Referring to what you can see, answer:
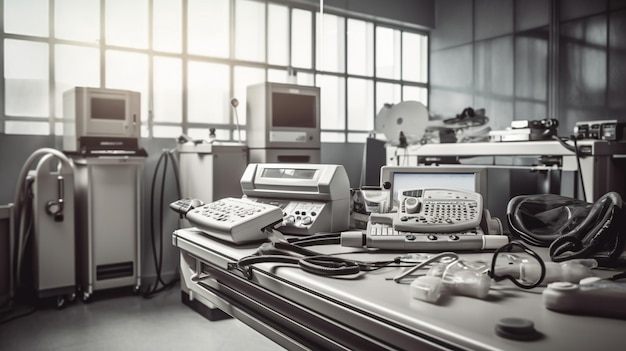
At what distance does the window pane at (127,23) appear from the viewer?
424 centimetres

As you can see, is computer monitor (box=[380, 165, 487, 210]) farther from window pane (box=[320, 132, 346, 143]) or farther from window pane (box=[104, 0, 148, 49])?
window pane (box=[320, 132, 346, 143])

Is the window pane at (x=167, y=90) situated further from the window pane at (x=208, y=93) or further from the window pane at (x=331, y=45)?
the window pane at (x=331, y=45)

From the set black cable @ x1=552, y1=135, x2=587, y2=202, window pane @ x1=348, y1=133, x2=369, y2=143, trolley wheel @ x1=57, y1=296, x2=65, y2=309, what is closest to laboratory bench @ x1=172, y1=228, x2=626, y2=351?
black cable @ x1=552, y1=135, x2=587, y2=202

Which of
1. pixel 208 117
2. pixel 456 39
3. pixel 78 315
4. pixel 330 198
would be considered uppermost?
pixel 456 39

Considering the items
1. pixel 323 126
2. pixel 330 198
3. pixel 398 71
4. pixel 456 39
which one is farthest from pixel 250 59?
pixel 330 198

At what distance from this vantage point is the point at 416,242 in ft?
3.80

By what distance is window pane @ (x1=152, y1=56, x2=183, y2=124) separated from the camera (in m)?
4.47

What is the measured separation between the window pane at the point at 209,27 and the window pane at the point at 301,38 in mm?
896

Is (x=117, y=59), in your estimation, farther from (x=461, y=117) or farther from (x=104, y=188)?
(x=461, y=117)

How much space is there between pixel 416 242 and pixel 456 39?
6.71 meters

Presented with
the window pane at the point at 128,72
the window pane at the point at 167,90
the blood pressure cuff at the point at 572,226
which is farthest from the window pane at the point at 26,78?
the blood pressure cuff at the point at 572,226

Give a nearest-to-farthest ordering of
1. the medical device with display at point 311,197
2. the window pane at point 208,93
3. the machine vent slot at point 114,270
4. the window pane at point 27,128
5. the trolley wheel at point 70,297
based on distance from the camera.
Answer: the medical device with display at point 311,197, the trolley wheel at point 70,297, the machine vent slot at point 114,270, the window pane at point 27,128, the window pane at point 208,93

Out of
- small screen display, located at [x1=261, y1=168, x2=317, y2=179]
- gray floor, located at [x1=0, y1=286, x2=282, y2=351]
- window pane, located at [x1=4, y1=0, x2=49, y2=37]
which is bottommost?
gray floor, located at [x1=0, y1=286, x2=282, y2=351]

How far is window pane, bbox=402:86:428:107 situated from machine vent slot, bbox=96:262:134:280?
464 cm
